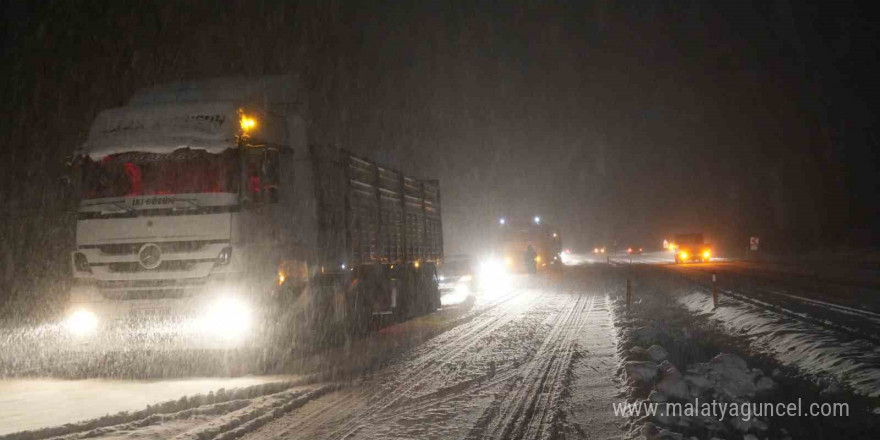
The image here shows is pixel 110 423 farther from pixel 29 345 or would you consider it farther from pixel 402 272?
pixel 402 272

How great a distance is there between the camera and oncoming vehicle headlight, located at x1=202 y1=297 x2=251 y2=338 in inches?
382

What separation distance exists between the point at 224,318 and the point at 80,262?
92.4 inches

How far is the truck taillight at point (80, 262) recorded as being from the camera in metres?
10.0

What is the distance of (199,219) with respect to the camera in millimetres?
9859

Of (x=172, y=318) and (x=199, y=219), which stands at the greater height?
(x=199, y=219)

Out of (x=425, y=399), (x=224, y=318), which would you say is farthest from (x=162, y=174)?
(x=425, y=399)

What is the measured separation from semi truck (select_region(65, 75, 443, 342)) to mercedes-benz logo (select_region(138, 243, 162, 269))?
0.05ft

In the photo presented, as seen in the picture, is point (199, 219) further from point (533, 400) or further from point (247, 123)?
point (533, 400)

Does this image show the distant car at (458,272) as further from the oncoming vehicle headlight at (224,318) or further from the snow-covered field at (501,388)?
the oncoming vehicle headlight at (224,318)

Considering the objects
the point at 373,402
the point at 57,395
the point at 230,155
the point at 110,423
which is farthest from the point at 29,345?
the point at 373,402

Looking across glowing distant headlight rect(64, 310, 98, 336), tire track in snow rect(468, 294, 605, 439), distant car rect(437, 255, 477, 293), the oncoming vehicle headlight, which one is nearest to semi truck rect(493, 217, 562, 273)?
distant car rect(437, 255, 477, 293)

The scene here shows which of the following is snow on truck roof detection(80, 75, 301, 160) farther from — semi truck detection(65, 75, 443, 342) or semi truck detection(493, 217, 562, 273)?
semi truck detection(493, 217, 562, 273)

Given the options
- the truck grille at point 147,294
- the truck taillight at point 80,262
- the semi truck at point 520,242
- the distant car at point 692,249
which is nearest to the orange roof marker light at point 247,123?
the truck grille at point 147,294

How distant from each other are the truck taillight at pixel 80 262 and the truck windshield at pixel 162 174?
86cm
